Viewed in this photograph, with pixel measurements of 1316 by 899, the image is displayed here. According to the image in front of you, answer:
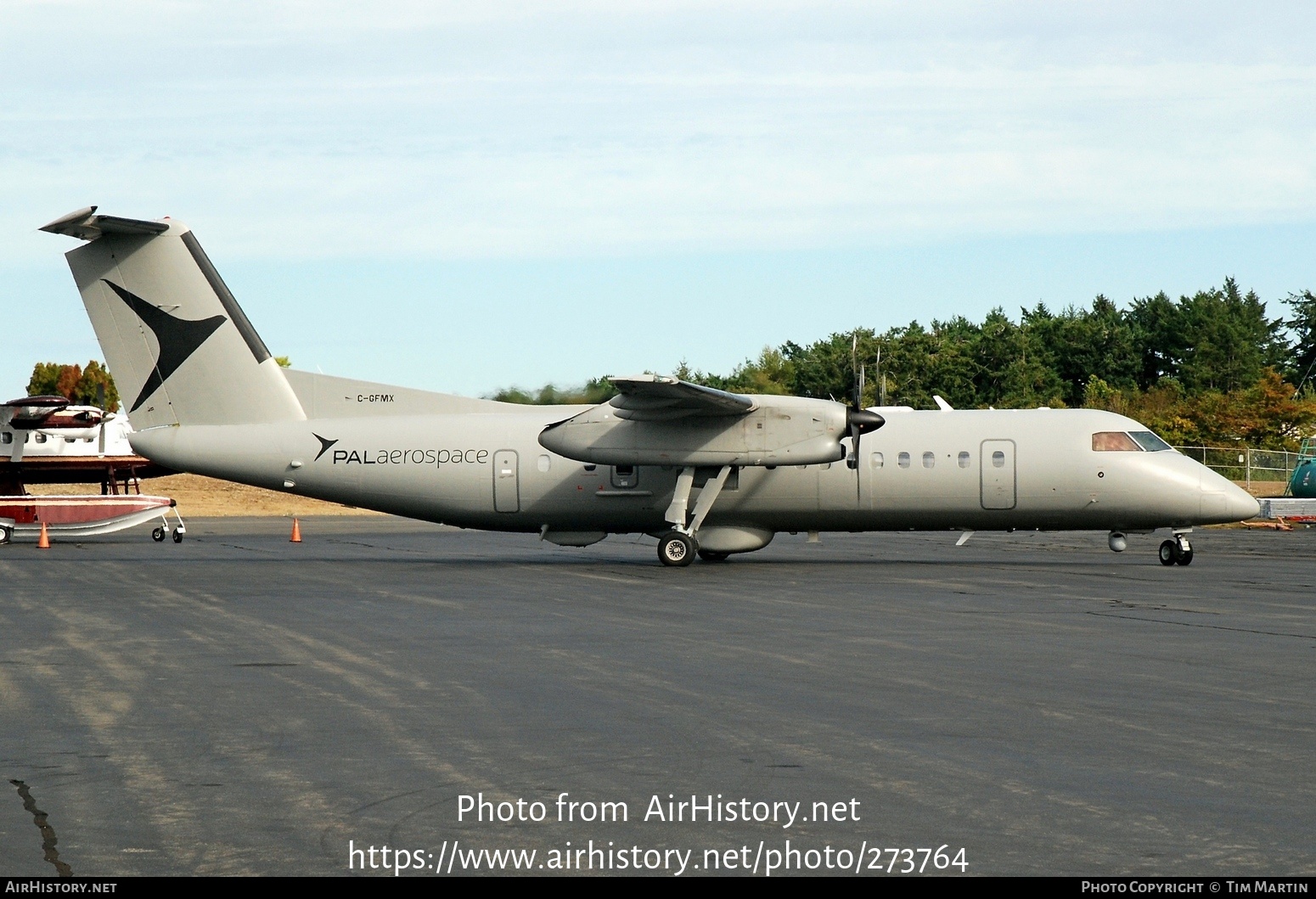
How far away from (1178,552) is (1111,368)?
66.0 metres

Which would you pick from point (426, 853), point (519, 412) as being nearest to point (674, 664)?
point (426, 853)

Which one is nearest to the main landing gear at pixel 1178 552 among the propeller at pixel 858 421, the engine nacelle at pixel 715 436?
the propeller at pixel 858 421

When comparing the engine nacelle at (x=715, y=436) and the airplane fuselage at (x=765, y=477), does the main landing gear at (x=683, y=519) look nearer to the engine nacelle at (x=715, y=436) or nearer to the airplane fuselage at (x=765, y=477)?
the engine nacelle at (x=715, y=436)

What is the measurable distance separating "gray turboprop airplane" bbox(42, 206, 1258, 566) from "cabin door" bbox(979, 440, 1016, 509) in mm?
A: 36

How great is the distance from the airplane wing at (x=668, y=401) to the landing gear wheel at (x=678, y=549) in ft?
7.36

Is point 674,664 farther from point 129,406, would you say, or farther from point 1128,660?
point 129,406

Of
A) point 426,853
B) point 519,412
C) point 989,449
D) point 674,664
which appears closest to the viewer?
point 426,853

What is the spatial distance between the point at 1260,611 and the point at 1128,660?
5.65 meters

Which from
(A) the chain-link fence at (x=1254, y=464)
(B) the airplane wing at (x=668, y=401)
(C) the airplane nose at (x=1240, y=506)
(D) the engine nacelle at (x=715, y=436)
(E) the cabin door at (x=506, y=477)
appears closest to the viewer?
(B) the airplane wing at (x=668, y=401)

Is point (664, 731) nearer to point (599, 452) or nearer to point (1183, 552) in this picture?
point (599, 452)

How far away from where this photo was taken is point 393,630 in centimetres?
1511

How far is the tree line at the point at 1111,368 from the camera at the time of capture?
6844cm

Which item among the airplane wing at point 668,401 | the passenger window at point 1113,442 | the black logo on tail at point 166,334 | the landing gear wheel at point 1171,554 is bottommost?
the landing gear wheel at point 1171,554

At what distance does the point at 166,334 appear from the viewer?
2698 cm
